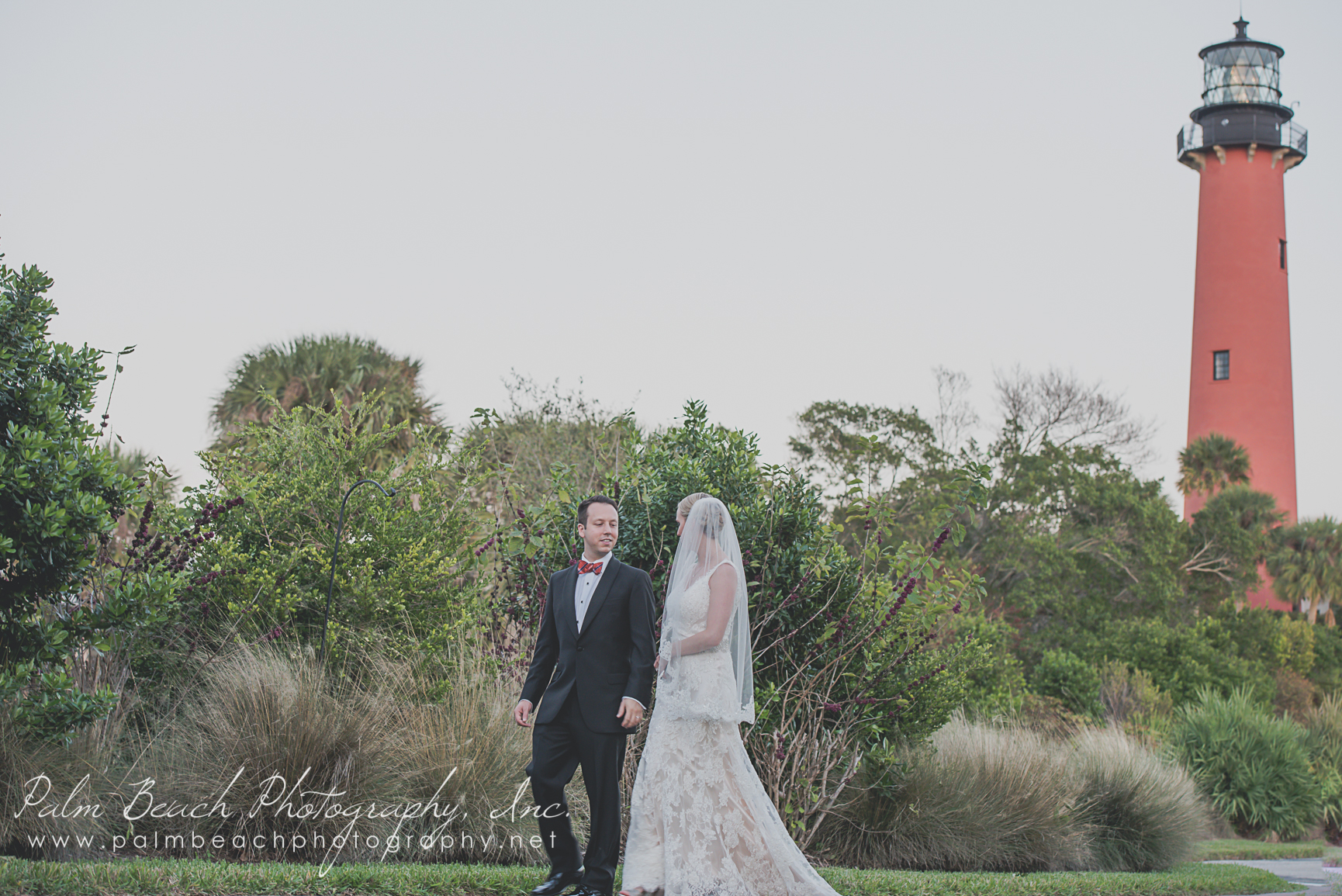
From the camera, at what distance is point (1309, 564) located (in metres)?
29.5

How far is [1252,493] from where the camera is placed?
29.4 m

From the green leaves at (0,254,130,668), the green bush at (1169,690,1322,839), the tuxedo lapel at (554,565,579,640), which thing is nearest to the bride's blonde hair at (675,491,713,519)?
the tuxedo lapel at (554,565,579,640)

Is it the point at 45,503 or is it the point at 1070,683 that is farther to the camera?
the point at 1070,683

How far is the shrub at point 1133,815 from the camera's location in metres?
10.7

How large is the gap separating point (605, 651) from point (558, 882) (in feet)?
3.71

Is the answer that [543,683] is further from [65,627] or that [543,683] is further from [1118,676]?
[1118,676]

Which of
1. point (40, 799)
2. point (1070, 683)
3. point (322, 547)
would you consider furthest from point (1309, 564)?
point (40, 799)

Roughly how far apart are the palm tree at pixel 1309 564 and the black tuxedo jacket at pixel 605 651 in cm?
2824

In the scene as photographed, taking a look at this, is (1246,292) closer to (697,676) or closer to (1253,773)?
(1253,773)

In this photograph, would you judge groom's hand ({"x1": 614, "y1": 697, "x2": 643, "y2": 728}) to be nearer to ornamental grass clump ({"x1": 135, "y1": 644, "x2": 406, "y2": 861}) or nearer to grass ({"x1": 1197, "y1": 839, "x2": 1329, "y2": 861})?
ornamental grass clump ({"x1": 135, "y1": 644, "x2": 406, "y2": 861})

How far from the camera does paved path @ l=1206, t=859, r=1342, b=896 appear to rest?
1003 centimetres

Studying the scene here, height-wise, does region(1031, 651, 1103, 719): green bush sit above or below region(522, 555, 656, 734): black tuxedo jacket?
above

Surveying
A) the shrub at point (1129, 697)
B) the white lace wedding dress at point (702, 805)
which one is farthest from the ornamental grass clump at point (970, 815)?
the shrub at point (1129, 697)

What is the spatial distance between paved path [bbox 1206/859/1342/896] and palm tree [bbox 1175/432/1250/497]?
781 inches
